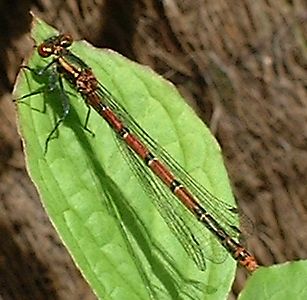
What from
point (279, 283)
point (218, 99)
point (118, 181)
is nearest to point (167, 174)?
point (118, 181)

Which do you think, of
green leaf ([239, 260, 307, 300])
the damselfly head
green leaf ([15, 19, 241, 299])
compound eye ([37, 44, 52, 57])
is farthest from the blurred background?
green leaf ([239, 260, 307, 300])

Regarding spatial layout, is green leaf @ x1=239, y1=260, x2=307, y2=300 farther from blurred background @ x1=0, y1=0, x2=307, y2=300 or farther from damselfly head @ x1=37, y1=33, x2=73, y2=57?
blurred background @ x1=0, y1=0, x2=307, y2=300

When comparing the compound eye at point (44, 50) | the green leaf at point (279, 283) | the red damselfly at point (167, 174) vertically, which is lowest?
the green leaf at point (279, 283)

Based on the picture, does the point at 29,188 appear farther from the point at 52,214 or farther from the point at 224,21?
the point at 52,214

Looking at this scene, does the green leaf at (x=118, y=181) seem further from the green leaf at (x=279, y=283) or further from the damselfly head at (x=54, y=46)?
the green leaf at (x=279, y=283)

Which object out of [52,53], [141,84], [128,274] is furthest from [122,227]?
[52,53]

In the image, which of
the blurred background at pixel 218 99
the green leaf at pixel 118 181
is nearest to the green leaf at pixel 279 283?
the green leaf at pixel 118 181

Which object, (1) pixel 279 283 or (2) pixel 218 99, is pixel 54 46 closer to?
(1) pixel 279 283

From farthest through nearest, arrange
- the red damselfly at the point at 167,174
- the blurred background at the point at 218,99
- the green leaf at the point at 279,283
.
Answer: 1. the blurred background at the point at 218,99
2. the red damselfly at the point at 167,174
3. the green leaf at the point at 279,283

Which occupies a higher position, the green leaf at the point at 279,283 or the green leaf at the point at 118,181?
the green leaf at the point at 118,181
